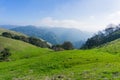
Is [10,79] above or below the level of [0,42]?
below

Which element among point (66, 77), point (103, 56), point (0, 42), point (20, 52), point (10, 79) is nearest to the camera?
point (66, 77)

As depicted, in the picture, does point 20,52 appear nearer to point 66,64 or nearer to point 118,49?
point 118,49

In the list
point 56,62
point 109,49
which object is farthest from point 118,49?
point 56,62

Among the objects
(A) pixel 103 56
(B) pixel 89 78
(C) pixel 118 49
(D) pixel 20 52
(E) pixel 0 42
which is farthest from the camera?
(E) pixel 0 42

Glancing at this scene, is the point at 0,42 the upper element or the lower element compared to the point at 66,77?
upper

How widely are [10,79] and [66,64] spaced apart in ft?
→ 44.2

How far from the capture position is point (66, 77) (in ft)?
122

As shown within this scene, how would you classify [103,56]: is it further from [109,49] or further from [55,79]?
[55,79]

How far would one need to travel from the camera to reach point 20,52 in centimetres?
13850

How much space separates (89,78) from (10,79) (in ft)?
44.7

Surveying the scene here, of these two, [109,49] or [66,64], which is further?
[109,49]

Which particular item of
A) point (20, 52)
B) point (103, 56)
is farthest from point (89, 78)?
point (20, 52)

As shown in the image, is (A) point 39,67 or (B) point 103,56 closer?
(A) point 39,67

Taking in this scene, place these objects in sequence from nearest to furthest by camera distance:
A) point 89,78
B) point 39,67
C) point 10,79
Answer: point 89,78
point 10,79
point 39,67
